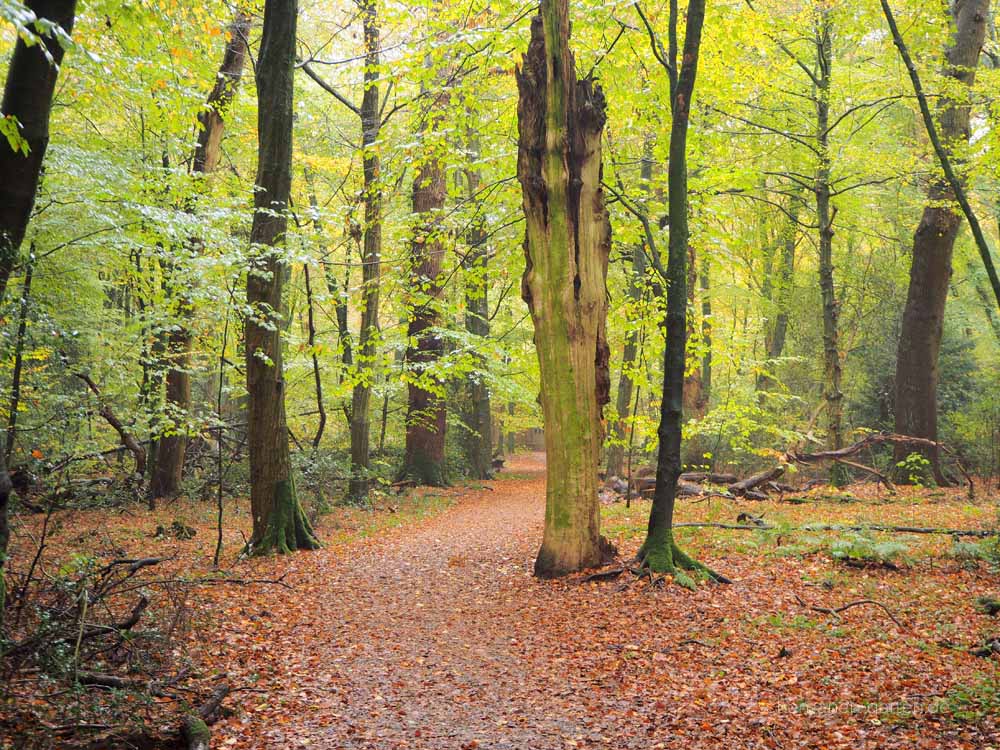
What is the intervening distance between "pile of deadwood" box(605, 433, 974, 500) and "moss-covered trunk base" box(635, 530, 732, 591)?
5.29 m

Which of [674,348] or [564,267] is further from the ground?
[564,267]

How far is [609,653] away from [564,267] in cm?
421

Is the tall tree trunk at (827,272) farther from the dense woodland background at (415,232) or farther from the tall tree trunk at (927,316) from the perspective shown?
the tall tree trunk at (927,316)

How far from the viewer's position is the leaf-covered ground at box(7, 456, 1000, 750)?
4.23m

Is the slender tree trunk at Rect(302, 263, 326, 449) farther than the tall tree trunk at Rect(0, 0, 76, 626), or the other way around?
the slender tree trunk at Rect(302, 263, 326, 449)

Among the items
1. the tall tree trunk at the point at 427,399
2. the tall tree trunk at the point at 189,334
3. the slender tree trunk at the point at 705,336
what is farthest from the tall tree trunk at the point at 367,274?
the slender tree trunk at the point at 705,336

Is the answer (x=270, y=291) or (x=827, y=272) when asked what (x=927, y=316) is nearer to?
→ (x=827, y=272)

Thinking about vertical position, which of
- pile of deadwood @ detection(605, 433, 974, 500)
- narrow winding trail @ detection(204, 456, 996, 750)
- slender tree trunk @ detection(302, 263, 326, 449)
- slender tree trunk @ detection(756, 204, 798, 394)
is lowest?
narrow winding trail @ detection(204, 456, 996, 750)

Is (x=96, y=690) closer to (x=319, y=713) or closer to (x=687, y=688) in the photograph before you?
(x=319, y=713)

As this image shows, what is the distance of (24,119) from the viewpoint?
4.02 meters

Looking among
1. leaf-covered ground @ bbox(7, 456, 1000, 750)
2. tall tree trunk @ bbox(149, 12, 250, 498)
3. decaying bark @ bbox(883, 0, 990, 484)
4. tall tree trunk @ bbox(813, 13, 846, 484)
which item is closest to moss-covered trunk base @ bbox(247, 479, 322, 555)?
leaf-covered ground @ bbox(7, 456, 1000, 750)

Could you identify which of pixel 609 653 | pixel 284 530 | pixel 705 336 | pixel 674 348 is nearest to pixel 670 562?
pixel 609 653

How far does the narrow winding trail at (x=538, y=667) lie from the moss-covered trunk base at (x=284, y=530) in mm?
530

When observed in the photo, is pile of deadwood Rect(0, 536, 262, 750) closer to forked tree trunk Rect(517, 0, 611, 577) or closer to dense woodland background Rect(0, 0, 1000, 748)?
dense woodland background Rect(0, 0, 1000, 748)
